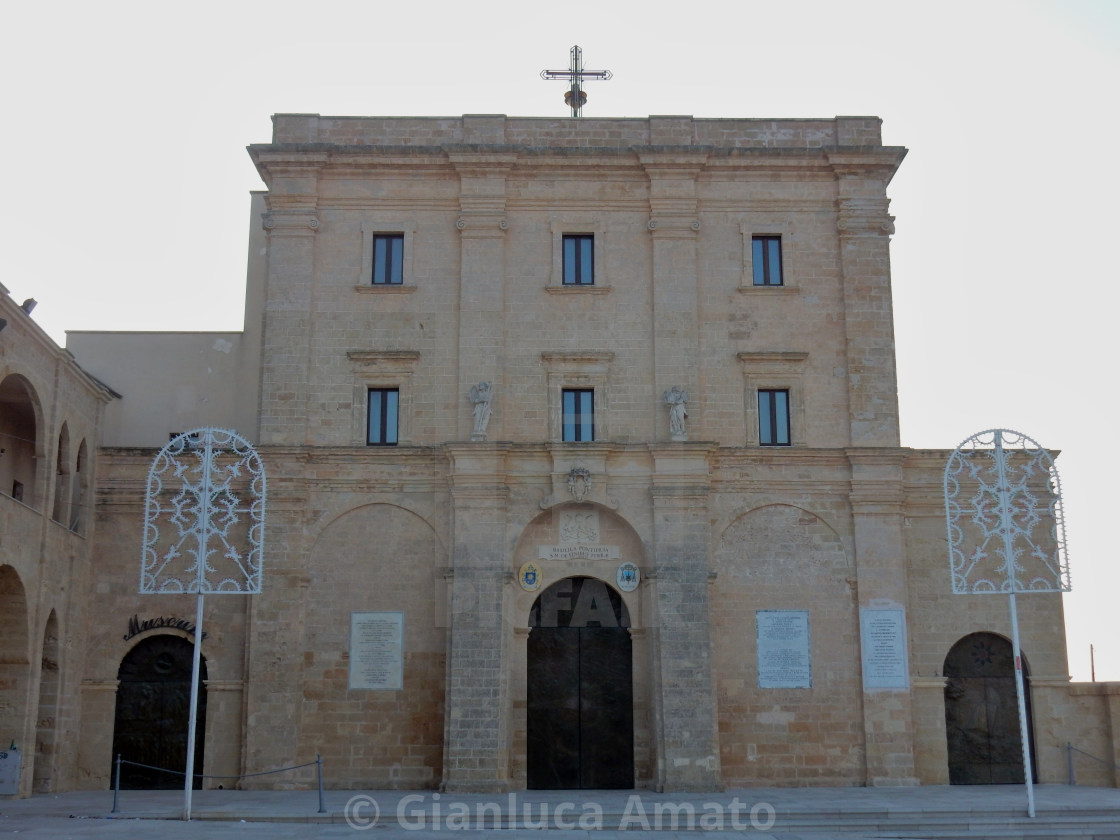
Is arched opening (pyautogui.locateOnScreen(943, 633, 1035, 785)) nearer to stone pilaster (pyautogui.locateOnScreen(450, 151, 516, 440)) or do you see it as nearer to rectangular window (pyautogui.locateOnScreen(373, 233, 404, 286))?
stone pilaster (pyautogui.locateOnScreen(450, 151, 516, 440))

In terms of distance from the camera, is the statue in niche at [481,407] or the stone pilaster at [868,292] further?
the stone pilaster at [868,292]

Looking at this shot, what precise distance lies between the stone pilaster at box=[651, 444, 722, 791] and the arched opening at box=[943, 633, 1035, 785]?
5656 mm

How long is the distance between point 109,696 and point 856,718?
53.2 feet

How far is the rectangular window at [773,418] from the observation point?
98.1 feet

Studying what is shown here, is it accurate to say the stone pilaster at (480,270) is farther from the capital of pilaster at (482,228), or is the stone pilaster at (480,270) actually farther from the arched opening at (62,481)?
the arched opening at (62,481)

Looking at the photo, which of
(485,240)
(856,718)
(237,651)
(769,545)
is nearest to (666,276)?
(485,240)

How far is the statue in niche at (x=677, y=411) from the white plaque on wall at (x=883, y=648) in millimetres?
5600

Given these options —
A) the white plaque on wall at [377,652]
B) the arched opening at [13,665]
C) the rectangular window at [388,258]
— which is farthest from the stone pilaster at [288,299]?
the arched opening at [13,665]

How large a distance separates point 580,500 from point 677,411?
291 centimetres

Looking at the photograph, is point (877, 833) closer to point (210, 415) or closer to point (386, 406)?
point (386, 406)

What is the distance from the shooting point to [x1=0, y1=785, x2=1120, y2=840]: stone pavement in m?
21.6

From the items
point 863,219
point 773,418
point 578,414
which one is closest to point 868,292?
point 863,219

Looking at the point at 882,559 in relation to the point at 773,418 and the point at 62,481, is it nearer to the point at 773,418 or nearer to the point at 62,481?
Result: the point at 773,418

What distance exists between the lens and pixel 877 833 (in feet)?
73.7
